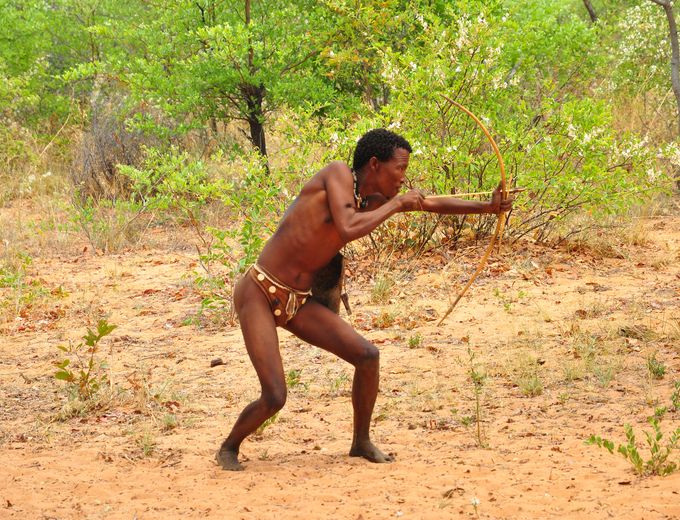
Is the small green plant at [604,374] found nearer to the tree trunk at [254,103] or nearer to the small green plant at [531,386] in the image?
the small green plant at [531,386]

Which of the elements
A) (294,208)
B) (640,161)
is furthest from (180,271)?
(294,208)

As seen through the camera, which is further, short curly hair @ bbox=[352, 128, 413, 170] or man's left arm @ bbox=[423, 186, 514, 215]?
short curly hair @ bbox=[352, 128, 413, 170]

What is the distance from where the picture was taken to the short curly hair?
14.2 feet

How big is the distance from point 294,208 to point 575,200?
4.78 metres

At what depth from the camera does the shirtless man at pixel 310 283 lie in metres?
4.31

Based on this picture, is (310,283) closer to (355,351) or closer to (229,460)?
(355,351)

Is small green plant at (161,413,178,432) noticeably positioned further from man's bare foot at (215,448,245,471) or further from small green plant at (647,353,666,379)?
small green plant at (647,353,666,379)

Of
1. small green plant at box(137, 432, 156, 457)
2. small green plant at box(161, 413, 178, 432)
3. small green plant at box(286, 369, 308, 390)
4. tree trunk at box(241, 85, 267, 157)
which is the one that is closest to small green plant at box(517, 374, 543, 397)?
small green plant at box(286, 369, 308, 390)

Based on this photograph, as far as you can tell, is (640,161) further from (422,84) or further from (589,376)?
(589,376)

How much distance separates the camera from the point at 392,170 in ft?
14.2

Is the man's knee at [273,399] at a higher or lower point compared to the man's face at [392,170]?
lower

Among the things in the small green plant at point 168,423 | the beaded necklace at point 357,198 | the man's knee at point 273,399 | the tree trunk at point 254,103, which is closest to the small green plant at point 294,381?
the small green plant at point 168,423

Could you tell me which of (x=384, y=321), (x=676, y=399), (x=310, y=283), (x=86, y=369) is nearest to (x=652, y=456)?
(x=676, y=399)

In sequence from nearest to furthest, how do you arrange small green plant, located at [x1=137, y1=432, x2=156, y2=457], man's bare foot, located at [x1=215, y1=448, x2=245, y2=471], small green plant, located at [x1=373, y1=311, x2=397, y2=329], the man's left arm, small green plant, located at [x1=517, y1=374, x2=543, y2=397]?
the man's left arm
man's bare foot, located at [x1=215, y1=448, x2=245, y2=471]
small green plant, located at [x1=137, y1=432, x2=156, y2=457]
small green plant, located at [x1=517, y1=374, x2=543, y2=397]
small green plant, located at [x1=373, y1=311, x2=397, y2=329]
